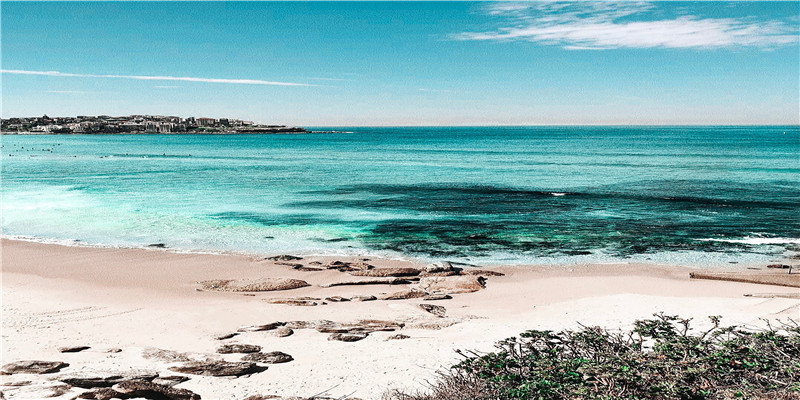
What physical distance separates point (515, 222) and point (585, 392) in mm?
20841

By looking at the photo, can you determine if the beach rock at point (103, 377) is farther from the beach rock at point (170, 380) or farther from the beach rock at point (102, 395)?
the beach rock at point (102, 395)

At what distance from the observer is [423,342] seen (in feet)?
34.2

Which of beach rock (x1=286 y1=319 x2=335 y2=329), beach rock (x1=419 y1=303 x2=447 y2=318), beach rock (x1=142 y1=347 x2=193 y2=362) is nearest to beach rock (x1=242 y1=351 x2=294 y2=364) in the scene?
beach rock (x1=142 y1=347 x2=193 y2=362)

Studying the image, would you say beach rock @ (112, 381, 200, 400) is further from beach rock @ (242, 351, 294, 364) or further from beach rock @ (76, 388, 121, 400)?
beach rock @ (242, 351, 294, 364)

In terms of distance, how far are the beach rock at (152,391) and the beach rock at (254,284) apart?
713 cm

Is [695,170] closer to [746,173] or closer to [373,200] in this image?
[746,173]

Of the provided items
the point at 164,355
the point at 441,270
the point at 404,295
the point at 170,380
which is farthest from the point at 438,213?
the point at 170,380

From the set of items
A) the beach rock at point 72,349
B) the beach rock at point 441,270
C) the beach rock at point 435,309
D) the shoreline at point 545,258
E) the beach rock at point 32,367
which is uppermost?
the beach rock at point 32,367

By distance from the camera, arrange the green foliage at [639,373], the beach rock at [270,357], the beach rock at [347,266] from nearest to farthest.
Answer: the green foliage at [639,373] → the beach rock at [270,357] → the beach rock at [347,266]

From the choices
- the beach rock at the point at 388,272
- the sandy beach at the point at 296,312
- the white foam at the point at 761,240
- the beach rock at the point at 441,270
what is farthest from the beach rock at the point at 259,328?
the white foam at the point at 761,240

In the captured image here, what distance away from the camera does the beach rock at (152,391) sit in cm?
783

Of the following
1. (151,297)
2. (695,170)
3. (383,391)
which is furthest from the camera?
(695,170)

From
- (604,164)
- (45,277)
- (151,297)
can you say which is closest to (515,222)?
(151,297)

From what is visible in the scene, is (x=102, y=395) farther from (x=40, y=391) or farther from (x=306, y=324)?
(x=306, y=324)
